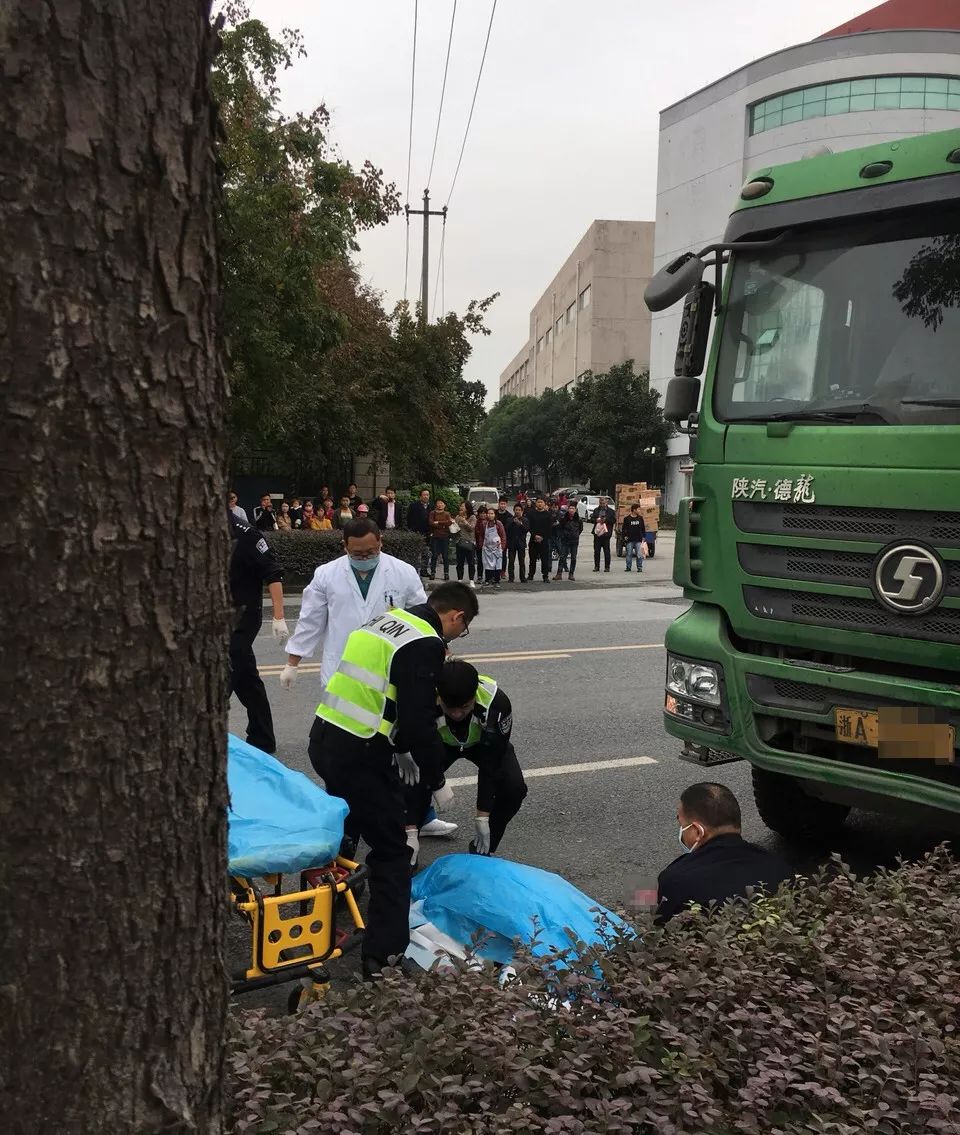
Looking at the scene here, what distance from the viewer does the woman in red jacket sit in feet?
59.3

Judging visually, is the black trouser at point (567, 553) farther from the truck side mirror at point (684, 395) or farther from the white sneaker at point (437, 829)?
the truck side mirror at point (684, 395)

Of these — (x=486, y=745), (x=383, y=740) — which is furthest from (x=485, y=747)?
(x=383, y=740)

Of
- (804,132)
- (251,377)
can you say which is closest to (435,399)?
(251,377)

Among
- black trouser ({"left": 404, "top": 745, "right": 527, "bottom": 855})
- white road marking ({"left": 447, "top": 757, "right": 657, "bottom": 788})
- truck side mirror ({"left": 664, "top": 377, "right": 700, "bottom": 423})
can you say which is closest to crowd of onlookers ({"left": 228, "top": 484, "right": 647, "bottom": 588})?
white road marking ({"left": 447, "top": 757, "right": 657, "bottom": 788})

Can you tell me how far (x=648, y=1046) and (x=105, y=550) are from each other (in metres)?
1.66

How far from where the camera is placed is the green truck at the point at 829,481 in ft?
13.1

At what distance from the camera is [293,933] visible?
346 centimetres

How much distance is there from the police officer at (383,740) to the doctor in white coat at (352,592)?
1876 mm

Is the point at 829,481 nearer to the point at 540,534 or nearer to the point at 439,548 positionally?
the point at 439,548

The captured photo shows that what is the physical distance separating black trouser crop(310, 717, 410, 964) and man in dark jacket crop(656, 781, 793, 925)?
94cm

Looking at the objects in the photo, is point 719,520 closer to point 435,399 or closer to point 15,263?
point 15,263

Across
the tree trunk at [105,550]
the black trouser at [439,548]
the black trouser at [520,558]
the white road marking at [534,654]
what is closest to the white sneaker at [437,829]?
the tree trunk at [105,550]

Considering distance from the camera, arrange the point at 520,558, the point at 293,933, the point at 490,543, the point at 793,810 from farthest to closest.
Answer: the point at 520,558, the point at 490,543, the point at 793,810, the point at 293,933

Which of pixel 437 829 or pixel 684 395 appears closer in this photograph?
pixel 684 395
